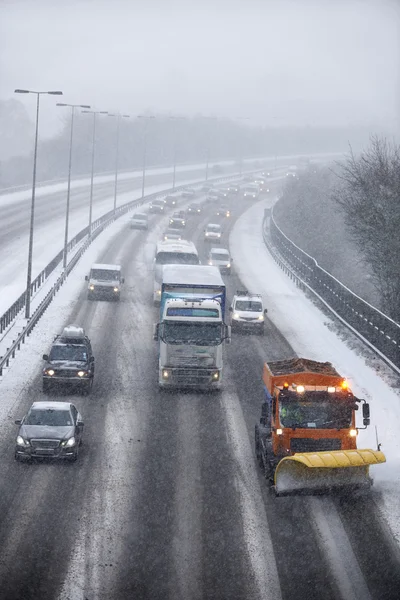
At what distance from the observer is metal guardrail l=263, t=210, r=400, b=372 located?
3631 cm

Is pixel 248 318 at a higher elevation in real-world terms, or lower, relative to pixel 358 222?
lower

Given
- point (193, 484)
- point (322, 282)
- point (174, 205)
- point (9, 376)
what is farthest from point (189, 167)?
point (193, 484)

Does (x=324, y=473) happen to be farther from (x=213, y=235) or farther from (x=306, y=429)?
(x=213, y=235)

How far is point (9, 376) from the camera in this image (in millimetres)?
32562

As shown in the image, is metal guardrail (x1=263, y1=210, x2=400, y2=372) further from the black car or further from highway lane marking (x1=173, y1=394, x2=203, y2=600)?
the black car

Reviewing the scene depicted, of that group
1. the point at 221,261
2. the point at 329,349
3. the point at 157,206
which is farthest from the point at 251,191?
the point at 329,349

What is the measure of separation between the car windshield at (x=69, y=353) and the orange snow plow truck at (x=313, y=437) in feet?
34.6

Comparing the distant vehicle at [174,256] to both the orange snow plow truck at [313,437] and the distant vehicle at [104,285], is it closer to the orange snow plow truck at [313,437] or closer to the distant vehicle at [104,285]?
the distant vehicle at [104,285]

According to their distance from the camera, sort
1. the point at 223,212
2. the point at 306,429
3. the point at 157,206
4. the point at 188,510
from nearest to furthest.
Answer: the point at 188,510 → the point at 306,429 → the point at 157,206 → the point at 223,212

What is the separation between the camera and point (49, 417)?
23.3 m

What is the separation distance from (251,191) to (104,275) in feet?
260

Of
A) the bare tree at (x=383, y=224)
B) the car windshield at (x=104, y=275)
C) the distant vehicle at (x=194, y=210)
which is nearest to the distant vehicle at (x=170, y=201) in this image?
the distant vehicle at (x=194, y=210)

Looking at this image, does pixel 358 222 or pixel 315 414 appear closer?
pixel 315 414

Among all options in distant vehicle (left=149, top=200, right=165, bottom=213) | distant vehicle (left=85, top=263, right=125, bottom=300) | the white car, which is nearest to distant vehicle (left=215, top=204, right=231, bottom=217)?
distant vehicle (left=149, top=200, right=165, bottom=213)
